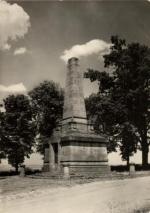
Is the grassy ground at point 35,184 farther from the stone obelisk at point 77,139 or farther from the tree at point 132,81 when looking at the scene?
the tree at point 132,81

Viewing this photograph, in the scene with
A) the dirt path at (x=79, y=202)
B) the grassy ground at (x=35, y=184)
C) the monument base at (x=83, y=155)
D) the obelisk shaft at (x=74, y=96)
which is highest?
the obelisk shaft at (x=74, y=96)

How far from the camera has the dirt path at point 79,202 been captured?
27.2 feet

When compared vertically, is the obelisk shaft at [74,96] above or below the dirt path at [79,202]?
above

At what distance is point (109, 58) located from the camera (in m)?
33.0

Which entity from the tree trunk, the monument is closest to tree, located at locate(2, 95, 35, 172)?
the monument

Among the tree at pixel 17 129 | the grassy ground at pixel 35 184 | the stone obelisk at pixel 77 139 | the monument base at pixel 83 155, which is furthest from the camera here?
the tree at pixel 17 129

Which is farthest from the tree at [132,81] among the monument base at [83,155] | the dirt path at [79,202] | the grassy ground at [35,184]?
the dirt path at [79,202]

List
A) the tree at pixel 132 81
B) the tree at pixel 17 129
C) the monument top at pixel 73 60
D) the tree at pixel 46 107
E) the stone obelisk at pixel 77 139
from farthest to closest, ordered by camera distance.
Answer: the tree at pixel 46 107, the tree at pixel 17 129, the tree at pixel 132 81, the monument top at pixel 73 60, the stone obelisk at pixel 77 139

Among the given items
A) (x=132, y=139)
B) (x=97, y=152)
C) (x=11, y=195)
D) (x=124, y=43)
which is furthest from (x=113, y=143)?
(x=11, y=195)

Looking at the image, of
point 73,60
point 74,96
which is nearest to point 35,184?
point 74,96

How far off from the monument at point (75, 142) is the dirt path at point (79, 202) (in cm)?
844

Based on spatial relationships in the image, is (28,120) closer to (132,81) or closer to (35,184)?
(132,81)

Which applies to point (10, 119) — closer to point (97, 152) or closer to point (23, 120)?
point (23, 120)

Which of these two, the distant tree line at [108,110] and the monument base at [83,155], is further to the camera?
the distant tree line at [108,110]
